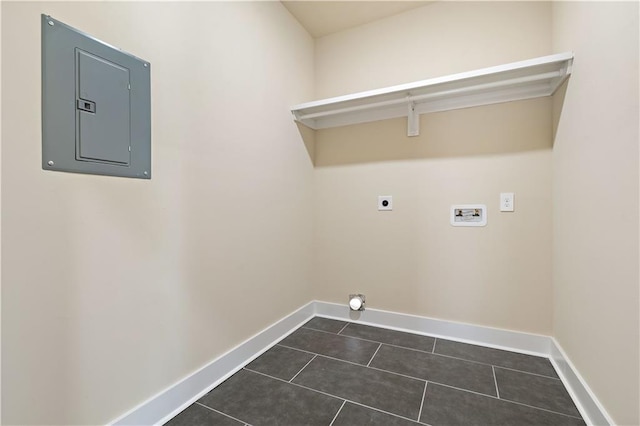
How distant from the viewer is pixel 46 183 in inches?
35.1

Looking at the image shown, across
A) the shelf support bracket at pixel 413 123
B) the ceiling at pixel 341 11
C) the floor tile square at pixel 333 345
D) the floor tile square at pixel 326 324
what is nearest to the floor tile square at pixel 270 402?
the floor tile square at pixel 333 345

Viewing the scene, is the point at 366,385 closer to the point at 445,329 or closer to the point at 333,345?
the point at 333,345

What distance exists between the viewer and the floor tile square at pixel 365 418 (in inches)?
47.6

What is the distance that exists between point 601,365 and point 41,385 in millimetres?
2074

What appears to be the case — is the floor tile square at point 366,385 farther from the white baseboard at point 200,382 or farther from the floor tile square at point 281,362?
the white baseboard at point 200,382

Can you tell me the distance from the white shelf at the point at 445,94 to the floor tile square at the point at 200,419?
198 cm

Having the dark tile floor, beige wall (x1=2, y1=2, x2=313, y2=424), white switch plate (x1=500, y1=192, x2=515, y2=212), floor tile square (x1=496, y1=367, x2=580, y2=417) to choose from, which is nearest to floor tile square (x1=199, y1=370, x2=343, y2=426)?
the dark tile floor

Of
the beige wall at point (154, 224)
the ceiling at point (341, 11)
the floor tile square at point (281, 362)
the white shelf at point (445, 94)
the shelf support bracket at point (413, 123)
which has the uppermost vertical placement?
the ceiling at point (341, 11)

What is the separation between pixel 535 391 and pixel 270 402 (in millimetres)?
1351

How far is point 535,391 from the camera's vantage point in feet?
4.63

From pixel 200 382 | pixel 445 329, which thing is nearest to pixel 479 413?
pixel 445 329

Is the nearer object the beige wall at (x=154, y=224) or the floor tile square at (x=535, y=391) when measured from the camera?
the beige wall at (x=154, y=224)

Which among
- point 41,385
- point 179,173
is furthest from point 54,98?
point 41,385

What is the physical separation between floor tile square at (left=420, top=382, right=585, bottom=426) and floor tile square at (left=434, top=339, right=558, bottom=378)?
379 millimetres
